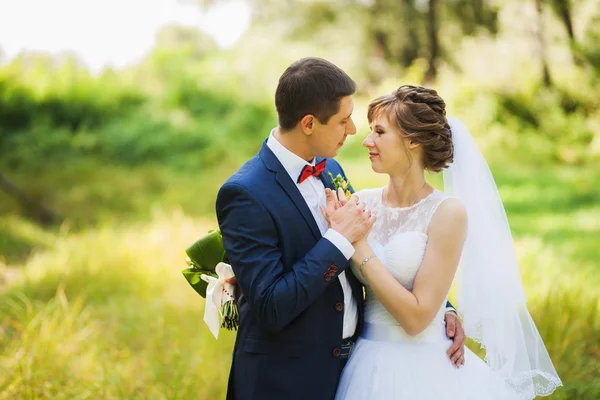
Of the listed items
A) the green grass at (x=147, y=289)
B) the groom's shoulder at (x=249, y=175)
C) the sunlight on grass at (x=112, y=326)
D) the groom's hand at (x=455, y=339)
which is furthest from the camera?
the green grass at (x=147, y=289)

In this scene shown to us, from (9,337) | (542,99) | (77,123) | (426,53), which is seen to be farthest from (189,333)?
(426,53)

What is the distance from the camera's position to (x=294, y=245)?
2402 millimetres

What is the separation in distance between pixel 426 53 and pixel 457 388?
24683 mm

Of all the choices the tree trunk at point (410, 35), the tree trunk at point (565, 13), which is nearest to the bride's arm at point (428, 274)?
the tree trunk at point (565, 13)

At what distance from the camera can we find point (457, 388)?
262 centimetres

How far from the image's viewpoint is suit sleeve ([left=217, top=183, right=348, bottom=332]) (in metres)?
2.24

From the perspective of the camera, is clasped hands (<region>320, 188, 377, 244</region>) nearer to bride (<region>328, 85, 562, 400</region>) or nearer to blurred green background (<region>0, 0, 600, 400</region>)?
bride (<region>328, 85, 562, 400</region>)

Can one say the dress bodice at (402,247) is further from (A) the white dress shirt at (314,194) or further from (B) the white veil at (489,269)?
(B) the white veil at (489,269)

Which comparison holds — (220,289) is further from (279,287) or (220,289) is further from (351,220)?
(351,220)

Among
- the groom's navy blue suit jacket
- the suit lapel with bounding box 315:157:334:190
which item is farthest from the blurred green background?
the suit lapel with bounding box 315:157:334:190

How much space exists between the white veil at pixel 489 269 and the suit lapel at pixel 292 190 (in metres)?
0.86

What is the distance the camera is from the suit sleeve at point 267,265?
2238 mm

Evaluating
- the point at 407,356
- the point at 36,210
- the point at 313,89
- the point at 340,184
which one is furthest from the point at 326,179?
the point at 36,210

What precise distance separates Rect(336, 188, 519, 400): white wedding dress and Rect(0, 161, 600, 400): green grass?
5.66 ft
